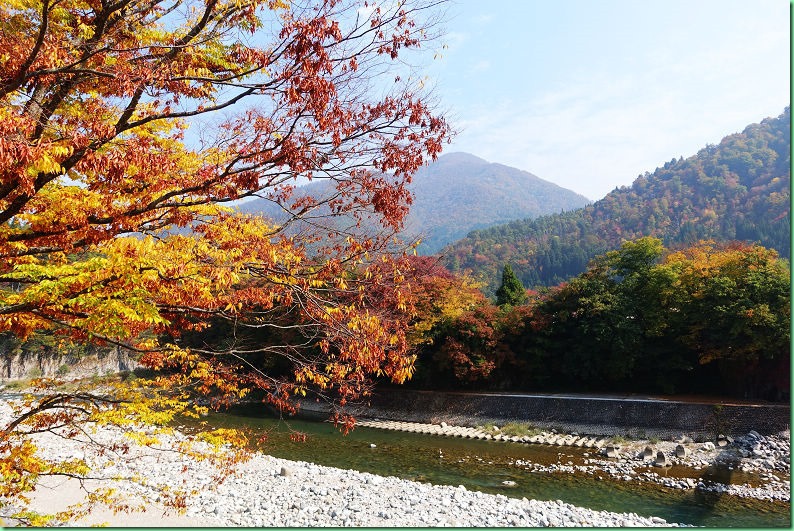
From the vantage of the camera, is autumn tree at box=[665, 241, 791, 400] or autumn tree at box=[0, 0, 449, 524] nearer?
autumn tree at box=[0, 0, 449, 524]

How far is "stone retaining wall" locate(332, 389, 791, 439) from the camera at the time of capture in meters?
17.2

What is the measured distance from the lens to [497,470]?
1445 centimetres

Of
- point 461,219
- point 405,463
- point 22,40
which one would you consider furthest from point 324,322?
point 461,219

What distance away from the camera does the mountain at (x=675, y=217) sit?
177 feet

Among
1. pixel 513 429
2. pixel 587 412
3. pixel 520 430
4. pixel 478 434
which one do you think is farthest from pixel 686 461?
pixel 478 434

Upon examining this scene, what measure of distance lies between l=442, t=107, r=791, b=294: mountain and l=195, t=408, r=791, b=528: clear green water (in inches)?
1396

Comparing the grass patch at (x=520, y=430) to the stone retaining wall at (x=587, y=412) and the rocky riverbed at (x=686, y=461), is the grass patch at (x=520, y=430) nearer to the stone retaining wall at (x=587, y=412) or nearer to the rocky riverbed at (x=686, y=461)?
the rocky riverbed at (x=686, y=461)

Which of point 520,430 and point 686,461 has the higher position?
point 686,461

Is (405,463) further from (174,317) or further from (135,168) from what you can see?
(135,168)

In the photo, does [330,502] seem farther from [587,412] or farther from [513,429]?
[587,412]

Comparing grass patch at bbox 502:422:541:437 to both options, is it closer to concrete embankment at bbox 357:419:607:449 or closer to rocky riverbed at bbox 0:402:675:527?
concrete embankment at bbox 357:419:607:449

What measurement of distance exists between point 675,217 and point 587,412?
52466 mm

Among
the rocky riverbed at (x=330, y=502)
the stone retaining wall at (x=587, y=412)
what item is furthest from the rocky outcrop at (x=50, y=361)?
the rocky riverbed at (x=330, y=502)

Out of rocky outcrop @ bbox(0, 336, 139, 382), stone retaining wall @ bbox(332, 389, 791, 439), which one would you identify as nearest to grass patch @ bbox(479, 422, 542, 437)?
stone retaining wall @ bbox(332, 389, 791, 439)
